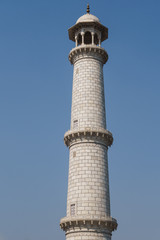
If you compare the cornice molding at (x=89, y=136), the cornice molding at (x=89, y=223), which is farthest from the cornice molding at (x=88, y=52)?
the cornice molding at (x=89, y=223)

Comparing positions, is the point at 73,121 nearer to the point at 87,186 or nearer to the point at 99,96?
the point at 99,96

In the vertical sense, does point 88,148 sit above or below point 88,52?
below

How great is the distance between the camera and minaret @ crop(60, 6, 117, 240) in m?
36.1

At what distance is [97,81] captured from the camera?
43.5 meters

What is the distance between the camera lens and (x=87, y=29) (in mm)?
47062

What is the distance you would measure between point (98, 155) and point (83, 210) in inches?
256

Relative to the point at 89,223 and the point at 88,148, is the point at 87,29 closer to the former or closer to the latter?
the point at 88,148

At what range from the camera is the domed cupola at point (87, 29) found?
46625mm

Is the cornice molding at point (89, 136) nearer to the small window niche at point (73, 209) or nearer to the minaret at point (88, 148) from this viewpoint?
the minaret at point (88, 148)

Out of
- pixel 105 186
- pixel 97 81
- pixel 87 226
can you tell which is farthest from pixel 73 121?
pixel 87 226

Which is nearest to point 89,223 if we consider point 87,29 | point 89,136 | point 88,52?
point 89,136

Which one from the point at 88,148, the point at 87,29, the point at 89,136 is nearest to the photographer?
the point at 88,148

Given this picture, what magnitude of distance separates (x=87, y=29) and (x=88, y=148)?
17555 mm

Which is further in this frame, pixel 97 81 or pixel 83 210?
pixel 97 81
